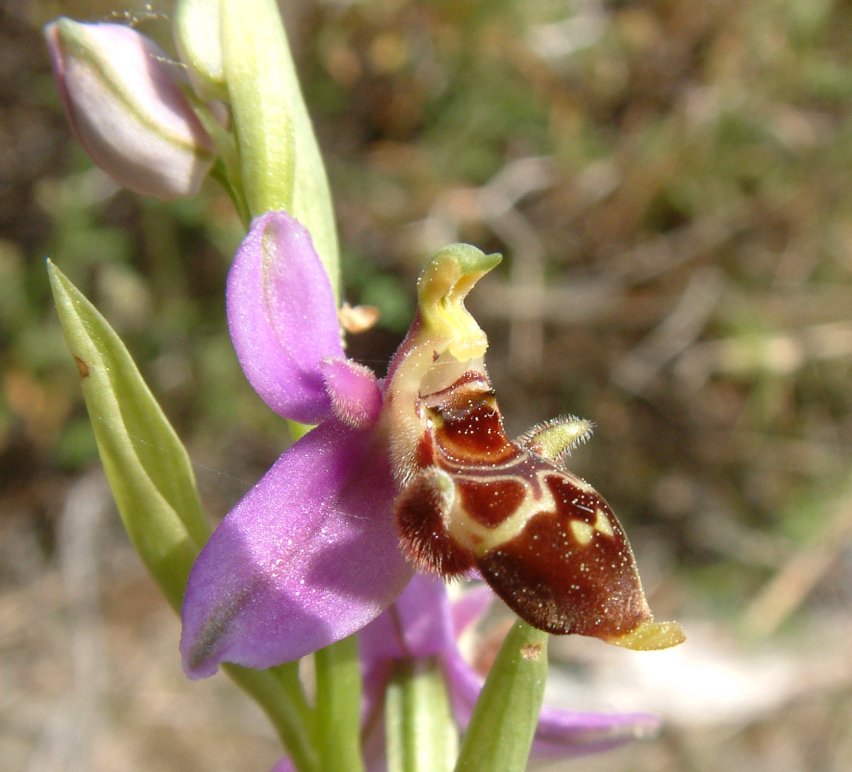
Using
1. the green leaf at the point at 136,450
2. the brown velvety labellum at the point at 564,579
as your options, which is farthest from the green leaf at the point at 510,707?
the green leaf at the point at 136,450

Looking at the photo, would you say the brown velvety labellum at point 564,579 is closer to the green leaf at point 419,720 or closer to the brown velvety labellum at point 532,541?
the brown velvety labellum at point 532,541

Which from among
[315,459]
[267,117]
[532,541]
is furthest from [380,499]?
[267,117]

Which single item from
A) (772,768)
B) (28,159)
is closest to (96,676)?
(28,159)

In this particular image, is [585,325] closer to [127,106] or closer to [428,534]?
[127,106]

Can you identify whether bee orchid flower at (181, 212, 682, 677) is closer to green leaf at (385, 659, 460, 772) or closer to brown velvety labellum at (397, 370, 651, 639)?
brown velvety labellum at (397, 370, 651, 639)

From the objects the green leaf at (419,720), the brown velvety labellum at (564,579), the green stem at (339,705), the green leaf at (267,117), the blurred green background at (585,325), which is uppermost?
the green leaf at (267,117)

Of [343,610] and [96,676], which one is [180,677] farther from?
[343,610]
